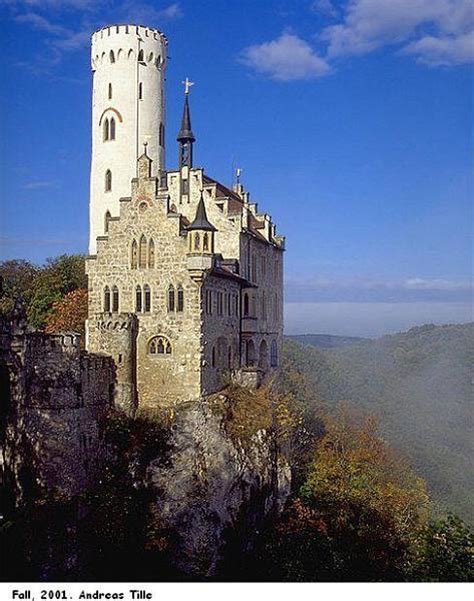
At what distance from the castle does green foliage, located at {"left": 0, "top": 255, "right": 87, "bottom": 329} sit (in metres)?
5.62

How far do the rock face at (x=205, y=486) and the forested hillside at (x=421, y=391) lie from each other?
2187 centimetres

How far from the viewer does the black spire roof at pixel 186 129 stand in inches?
1287

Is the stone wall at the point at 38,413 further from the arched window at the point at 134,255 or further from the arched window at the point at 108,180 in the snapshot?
the arched window at the point at 108,180

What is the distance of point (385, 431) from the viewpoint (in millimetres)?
58906

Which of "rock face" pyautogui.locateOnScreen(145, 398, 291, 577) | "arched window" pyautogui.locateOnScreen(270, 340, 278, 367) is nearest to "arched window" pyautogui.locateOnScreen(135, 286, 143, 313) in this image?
"rock face" pyautogui.locateOnScreen(145, 398, 291, 577)

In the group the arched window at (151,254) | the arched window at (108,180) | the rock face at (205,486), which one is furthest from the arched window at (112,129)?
the rock face at (205,486)

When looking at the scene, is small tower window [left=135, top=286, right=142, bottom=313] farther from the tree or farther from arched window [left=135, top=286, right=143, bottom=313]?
the tree

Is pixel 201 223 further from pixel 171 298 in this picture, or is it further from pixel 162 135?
pixel 162 135

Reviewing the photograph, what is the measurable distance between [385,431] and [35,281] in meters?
31.9

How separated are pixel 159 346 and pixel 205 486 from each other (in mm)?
5366

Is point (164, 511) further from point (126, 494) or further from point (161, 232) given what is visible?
point (161, 232)

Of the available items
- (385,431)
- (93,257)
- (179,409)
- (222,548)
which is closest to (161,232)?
(93,257)

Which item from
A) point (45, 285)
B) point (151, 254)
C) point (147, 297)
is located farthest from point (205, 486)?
point (45, 285)

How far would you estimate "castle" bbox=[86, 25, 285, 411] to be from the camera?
27031mm
